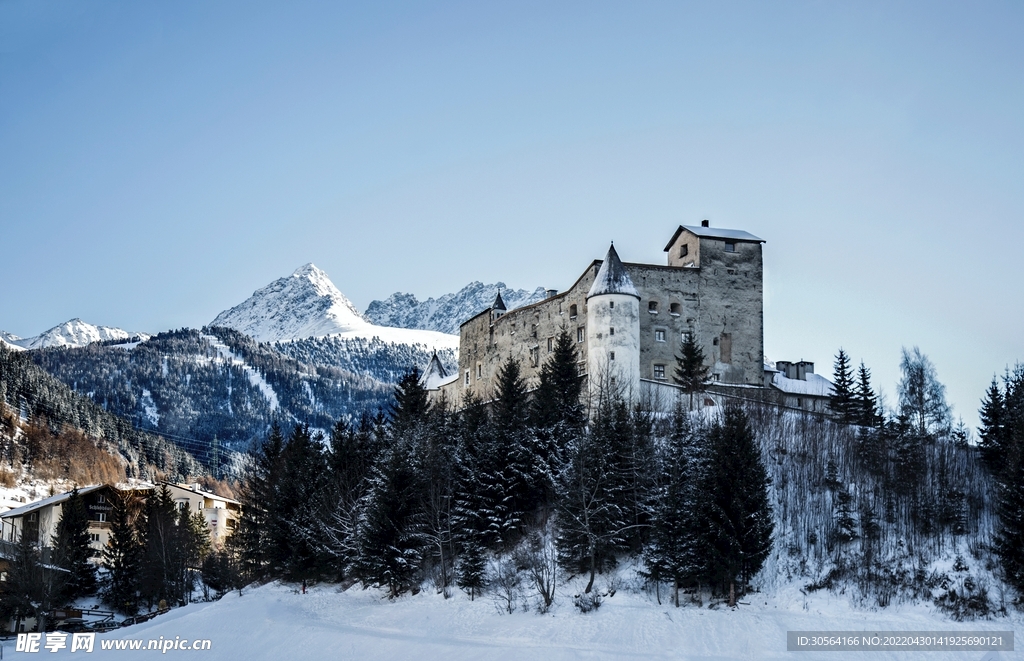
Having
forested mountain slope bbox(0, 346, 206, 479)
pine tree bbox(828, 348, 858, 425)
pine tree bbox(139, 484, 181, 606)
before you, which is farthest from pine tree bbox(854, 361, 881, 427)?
forested mountain slope bbox(0, 346, 206, 479)

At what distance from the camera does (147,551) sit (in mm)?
65125

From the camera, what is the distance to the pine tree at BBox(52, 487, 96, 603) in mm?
61419

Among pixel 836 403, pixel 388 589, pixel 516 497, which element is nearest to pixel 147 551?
pixel 388 589

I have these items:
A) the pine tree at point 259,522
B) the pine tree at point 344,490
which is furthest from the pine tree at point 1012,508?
the pine tree at point 259,522

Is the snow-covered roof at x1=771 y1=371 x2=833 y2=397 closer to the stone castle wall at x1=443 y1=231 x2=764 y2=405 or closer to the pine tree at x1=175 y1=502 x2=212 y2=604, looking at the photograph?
the stone castle wall at x1=443 y1=231 x2=764 y2=405

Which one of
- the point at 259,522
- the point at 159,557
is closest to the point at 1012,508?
the point at 259,522

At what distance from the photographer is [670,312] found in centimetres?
6334

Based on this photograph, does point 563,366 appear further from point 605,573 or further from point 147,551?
point 147,551

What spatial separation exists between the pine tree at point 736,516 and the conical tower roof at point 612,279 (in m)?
20.1

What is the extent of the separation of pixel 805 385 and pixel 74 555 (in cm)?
4878

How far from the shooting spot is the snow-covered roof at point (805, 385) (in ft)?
210

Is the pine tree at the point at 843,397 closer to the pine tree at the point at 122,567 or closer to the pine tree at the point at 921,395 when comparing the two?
the pine tree at the point at 921,395

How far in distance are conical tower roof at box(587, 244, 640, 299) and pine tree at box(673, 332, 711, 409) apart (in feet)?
15.7

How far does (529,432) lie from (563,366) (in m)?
8.48
